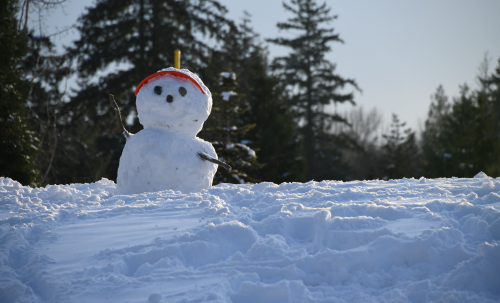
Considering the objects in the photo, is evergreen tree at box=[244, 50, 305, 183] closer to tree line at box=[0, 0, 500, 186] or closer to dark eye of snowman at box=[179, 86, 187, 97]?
tree line at box=[0, 0, 500, 186]

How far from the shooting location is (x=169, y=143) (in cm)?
599

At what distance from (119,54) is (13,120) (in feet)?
26.0

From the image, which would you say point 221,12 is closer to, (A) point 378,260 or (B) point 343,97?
(B) point 343,97

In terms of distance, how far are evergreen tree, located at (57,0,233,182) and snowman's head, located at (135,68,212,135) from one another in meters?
10.5

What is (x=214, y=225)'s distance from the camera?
3.42 metres

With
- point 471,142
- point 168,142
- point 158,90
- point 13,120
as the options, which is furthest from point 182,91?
point 471,142

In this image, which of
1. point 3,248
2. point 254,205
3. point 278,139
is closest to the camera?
point 3,248

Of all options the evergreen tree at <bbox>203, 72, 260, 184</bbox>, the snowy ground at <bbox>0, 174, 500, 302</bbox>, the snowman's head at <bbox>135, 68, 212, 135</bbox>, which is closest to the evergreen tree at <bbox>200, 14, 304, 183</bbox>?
the evergreen tree at <bbox>203, 72, 260, 184</bbox>

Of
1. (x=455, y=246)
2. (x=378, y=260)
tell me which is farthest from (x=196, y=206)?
(x=455, y=246)

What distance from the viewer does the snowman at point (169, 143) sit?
5.87 meters

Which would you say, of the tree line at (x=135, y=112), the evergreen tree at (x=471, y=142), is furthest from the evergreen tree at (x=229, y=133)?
the evergreen tree at (x=471, y=142)

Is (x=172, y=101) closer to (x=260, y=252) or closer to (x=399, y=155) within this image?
(x=260, y=252)

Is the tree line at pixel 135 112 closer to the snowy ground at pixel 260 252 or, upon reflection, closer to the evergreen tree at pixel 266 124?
the evergreen tree at pixel 266 124

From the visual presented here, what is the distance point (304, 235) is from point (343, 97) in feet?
69.9
